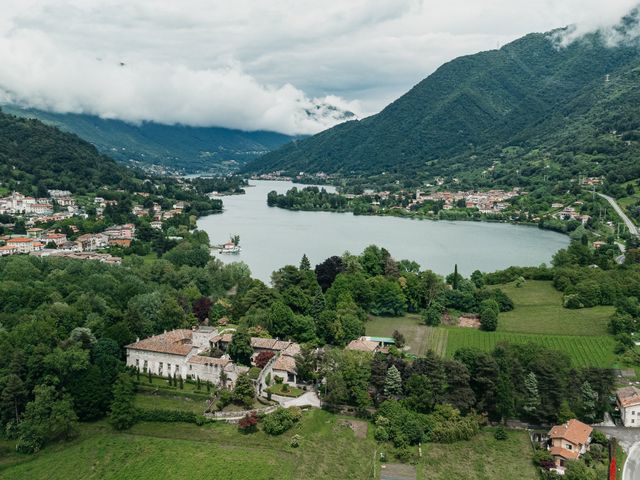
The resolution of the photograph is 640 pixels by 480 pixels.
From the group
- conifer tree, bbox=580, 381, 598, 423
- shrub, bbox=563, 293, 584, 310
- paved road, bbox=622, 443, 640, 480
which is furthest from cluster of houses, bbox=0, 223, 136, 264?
paved road, bbox=622, 443, 640, 480

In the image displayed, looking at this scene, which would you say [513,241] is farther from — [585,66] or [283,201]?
[585,66]

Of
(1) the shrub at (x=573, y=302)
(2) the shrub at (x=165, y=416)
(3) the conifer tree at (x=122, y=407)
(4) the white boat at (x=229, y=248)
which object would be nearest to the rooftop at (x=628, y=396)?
(1) the shrub at (x=573, y=302)

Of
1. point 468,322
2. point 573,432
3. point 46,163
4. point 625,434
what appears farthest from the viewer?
point 46,163

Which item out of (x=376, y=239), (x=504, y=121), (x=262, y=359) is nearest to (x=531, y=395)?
(x=262, y=359)

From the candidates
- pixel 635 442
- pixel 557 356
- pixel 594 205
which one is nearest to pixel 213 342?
pixel 557 356

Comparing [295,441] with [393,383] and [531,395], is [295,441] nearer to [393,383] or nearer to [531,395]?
[393,383]

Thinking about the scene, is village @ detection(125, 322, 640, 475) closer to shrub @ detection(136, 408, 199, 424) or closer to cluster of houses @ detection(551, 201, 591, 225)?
shrub @ detection(136, 408, 199, 424)
